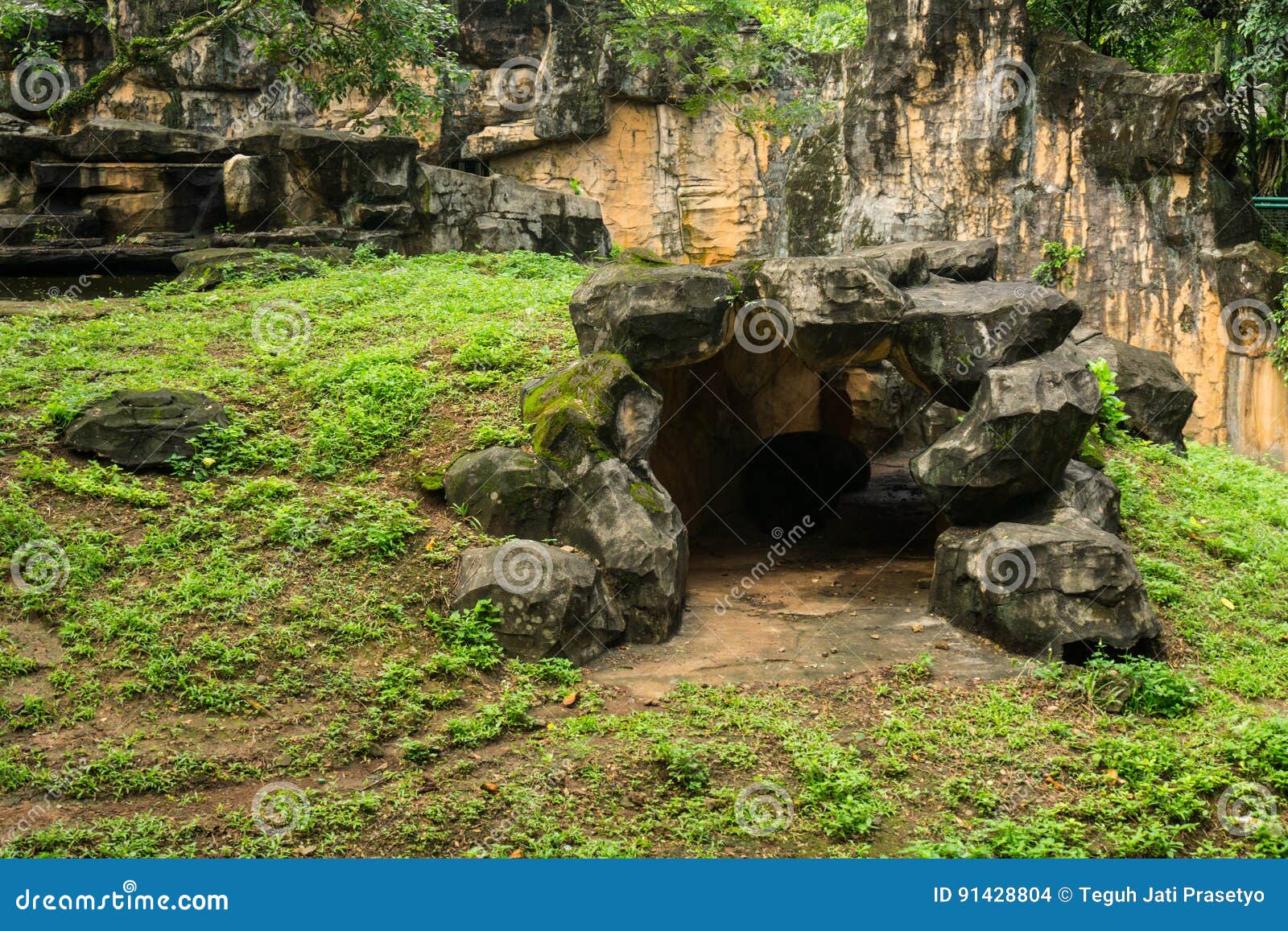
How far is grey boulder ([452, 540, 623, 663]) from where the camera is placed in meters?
8.99

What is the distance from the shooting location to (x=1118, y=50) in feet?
64.1

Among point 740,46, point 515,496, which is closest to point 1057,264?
point 740,46

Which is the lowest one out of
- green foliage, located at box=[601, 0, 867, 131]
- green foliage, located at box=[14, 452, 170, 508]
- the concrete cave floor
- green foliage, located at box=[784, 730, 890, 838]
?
green foliage, located at box=[784, 730, 890, 838]

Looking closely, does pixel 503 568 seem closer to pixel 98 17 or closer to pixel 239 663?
pixel 239 663

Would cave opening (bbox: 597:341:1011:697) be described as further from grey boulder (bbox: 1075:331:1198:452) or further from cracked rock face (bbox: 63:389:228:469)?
cracked rock face (bbox: 63:389:228:469)

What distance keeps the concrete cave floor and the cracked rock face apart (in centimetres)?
456

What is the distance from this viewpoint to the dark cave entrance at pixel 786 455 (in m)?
14.1

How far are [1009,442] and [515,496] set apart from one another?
176 inches

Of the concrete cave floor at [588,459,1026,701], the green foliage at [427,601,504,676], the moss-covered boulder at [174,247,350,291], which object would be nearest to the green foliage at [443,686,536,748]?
the green foliage at [427,601,504,676]

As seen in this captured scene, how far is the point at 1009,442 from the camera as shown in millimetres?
10328

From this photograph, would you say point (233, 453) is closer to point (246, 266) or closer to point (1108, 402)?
point (246, 266)

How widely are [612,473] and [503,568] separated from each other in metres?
1.40

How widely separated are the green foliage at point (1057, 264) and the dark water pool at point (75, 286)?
43.6 feet

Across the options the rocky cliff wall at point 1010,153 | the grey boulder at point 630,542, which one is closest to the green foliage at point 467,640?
the grey boulder at point 630,542
